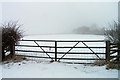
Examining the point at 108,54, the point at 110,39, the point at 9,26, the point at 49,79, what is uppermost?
the point at 9,26

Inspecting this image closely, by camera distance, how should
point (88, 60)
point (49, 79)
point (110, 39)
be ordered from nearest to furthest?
Answer: point (49, 79) → point (110, 39) → point (88, 60)

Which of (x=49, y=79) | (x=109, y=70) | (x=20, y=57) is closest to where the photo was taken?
(x=49, y=79)

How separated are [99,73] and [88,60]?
1752 millimetres

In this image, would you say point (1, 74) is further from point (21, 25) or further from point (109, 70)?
point (109, 70)

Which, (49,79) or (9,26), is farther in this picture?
(9,26)

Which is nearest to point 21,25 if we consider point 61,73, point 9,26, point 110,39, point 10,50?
point 9,26

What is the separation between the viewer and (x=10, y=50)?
689 cm

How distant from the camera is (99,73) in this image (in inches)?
173

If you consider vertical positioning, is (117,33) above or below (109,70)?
above

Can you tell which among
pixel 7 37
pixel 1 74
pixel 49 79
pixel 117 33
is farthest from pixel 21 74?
pixel 117 33

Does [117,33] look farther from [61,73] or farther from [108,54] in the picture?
[61,73]

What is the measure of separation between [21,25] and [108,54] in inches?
202

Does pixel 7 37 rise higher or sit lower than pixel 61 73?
higher

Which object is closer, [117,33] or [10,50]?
[117,33]
